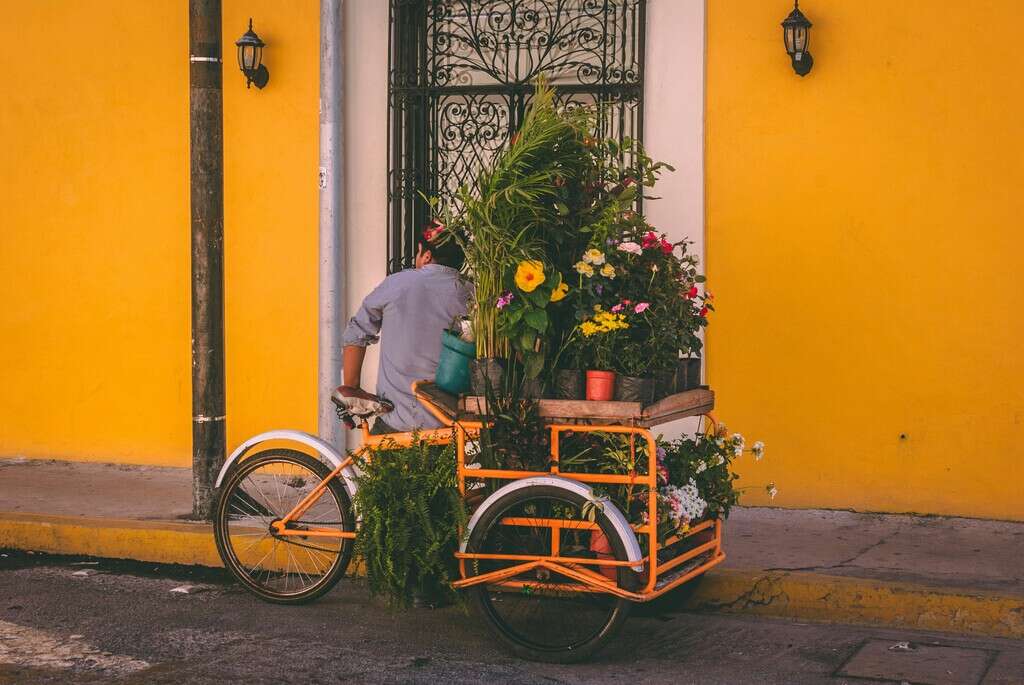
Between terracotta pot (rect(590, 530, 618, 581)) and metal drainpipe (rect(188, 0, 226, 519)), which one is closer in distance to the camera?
terracotta pot (rect(590, 530, 618, 581))

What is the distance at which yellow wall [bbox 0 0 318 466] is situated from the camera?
364 inches

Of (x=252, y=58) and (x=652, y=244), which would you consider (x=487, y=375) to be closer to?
(x=652, y=244)

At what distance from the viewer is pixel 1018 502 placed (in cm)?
779

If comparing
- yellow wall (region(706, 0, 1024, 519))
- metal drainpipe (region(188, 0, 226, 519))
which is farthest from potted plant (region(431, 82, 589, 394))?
yellow wall (region(706, 0, 1024, 519))

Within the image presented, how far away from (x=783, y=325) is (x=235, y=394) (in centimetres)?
370

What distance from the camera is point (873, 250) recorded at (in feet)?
26.2

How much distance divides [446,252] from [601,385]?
45.4 inches

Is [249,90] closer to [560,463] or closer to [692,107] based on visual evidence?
[692,107]

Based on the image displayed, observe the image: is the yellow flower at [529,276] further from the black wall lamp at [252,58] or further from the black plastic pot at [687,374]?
the black wall lamp at [252,58]

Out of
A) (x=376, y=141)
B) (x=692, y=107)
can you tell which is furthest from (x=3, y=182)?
(x=692, y=107)

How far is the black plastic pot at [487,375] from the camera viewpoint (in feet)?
18.6

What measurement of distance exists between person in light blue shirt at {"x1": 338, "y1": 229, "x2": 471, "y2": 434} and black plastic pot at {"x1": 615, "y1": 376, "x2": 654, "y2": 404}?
98 cm

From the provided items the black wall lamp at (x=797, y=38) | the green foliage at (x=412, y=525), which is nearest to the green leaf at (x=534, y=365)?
the green foliage at (x=412, y=525)

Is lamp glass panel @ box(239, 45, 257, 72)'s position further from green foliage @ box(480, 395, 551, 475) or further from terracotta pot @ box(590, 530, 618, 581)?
terracotta pot @ box(590, 530, 618, 581)
